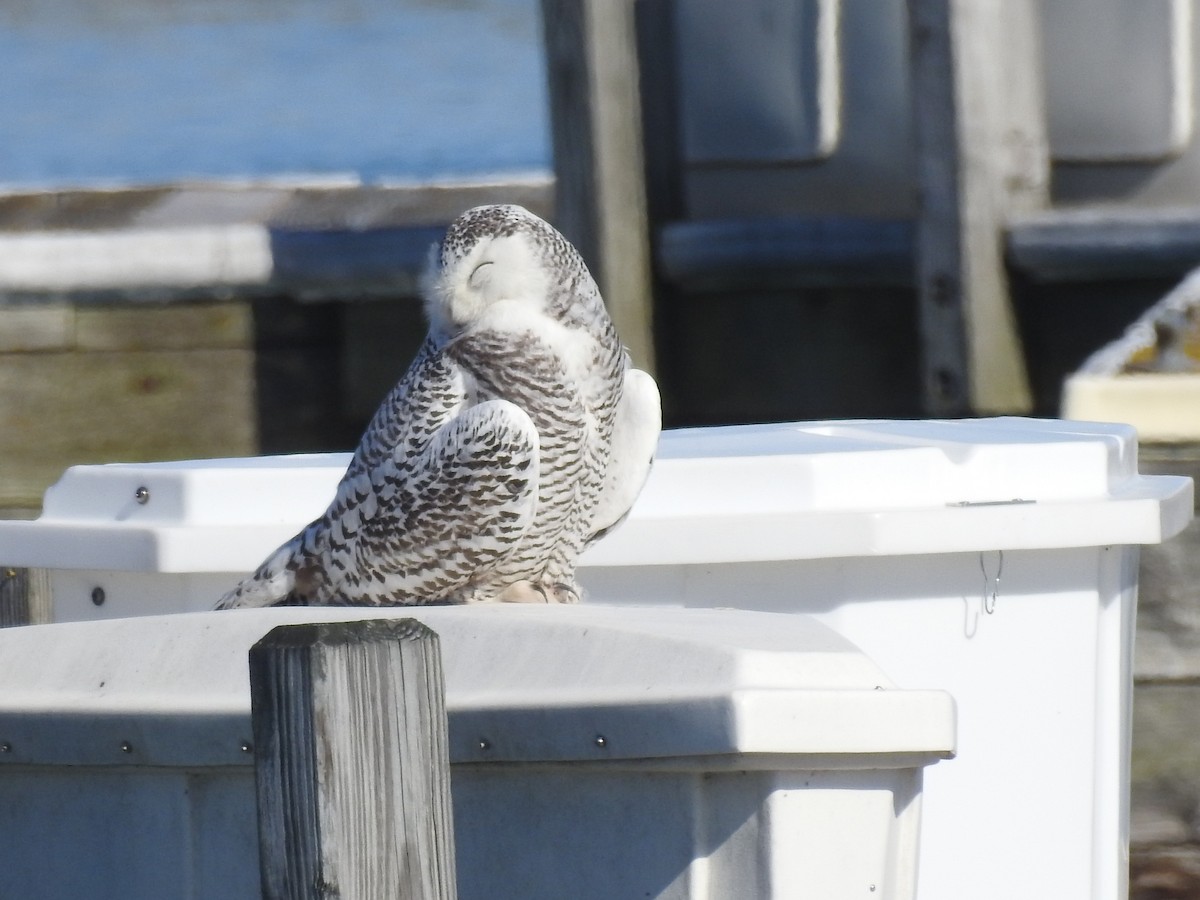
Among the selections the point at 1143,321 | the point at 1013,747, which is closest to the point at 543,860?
the point at 1013,747

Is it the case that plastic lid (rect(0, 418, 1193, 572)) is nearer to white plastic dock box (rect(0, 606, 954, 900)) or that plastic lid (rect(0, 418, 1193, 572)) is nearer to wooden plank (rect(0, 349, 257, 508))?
white plastic dock box (rect(0, 606, 954, 900))

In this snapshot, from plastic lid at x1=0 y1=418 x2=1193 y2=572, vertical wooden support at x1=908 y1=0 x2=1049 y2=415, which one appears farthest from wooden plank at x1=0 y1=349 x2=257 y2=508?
vertical wooden support at x1=908 y1=0 x2=1049 y2=415

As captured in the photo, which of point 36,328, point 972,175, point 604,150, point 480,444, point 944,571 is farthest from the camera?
point 36,328

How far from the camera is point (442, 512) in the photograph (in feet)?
7.82

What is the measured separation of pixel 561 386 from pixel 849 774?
36.8 inches

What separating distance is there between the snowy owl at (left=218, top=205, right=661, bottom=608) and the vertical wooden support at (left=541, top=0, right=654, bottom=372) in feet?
5.27

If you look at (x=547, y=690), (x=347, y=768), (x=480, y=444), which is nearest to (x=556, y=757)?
(x=547, y=690)

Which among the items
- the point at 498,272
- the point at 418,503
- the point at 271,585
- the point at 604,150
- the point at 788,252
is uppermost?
the point at 604,150

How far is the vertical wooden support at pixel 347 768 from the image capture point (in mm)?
1461

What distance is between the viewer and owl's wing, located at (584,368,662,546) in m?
2.64

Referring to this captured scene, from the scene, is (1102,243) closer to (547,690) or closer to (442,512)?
(442,512)

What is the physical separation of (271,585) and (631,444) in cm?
58

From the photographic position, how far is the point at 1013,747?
9.61 feet

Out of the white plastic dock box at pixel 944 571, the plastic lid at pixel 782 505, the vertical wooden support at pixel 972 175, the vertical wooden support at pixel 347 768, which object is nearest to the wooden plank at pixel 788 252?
the vertical wooden support at pixel 972 175
